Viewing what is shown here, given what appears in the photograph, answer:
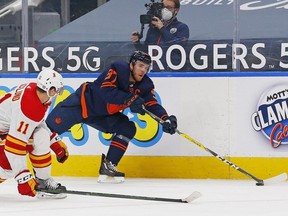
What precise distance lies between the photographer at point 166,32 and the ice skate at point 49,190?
1.61 metres

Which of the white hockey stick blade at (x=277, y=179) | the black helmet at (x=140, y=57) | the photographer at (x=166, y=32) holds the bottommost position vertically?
the white hockey stick blade at (x=277, y=179)

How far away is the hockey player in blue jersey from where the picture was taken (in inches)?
244

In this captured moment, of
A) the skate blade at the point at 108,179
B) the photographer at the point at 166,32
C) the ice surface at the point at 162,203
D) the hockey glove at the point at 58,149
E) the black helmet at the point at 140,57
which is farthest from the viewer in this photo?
the photographer at the point at 166,32

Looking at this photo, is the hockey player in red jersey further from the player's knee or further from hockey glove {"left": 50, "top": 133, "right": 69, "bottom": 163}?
hockey glove {"left": 50, "top": 133, "right": 69, "bottom": 163}

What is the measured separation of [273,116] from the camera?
6359 millimetres

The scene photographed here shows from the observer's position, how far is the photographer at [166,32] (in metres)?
6.64

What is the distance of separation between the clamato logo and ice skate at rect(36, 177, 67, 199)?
164 cm

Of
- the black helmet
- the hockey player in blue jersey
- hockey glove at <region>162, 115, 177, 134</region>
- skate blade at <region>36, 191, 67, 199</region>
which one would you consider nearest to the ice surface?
skate blade at <region>36, 191, 67, 199</region>

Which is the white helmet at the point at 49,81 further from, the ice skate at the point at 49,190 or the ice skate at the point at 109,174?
the ice skate at the point at 109,174

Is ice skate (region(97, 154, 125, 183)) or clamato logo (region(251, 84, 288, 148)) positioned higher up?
clamato logo (region(251, 84, 288, 148))

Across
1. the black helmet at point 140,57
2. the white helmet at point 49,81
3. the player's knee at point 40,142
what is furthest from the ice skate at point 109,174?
the white helmet at point 49,81

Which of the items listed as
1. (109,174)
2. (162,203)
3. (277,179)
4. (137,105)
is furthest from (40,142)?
(277,179)

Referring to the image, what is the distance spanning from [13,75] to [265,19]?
1790mm

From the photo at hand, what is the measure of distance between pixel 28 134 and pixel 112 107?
1.14m
